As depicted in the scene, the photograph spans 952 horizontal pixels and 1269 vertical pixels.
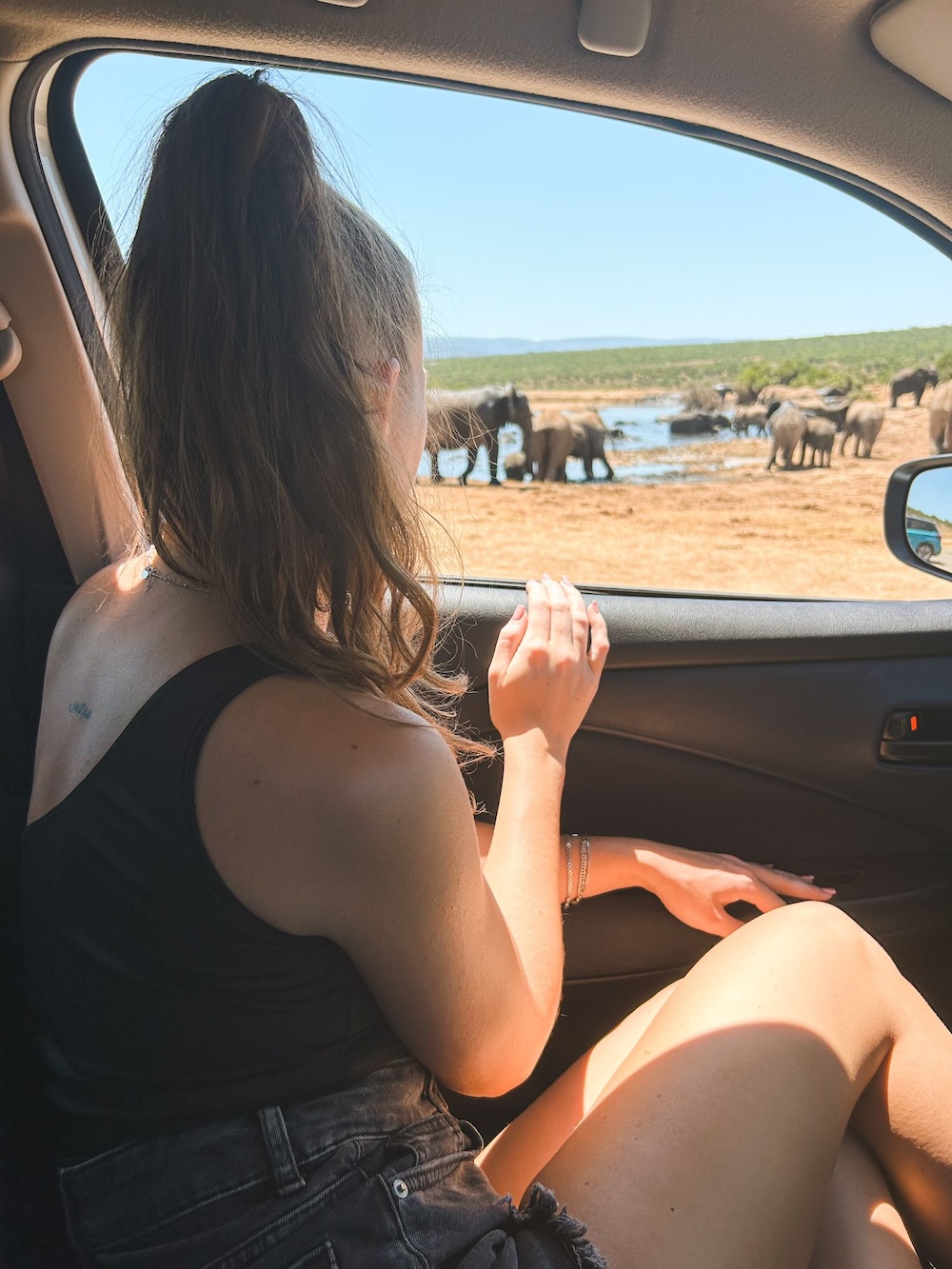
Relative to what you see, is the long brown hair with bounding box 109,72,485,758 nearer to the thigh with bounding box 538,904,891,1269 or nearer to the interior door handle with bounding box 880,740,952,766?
the thigh with bounding box 538,904,891,1269

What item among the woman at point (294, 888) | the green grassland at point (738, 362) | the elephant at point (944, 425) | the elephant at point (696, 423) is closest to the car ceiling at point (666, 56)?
the woman at point (294, 888)

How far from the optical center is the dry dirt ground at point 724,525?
1228 cm

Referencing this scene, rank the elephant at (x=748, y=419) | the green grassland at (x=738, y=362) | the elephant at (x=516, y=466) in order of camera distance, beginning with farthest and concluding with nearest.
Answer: the green grassland at (x=738, y=362) → the elephant at (x=748, y=419) → the elephant at (x=516, y=466)

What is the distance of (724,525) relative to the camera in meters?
16.0

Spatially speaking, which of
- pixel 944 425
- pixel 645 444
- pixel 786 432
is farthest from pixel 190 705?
pixel 645 444

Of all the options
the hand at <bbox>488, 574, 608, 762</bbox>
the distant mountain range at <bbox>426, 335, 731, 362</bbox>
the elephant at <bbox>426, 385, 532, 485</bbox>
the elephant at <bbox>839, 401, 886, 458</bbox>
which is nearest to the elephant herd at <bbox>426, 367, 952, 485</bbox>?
the elephant at <bbox>839, 401, 886, 458</bbox>

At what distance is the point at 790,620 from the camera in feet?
7.26

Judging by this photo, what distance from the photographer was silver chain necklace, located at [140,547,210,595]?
1.09m

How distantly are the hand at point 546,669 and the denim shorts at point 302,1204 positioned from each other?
66 centimetres

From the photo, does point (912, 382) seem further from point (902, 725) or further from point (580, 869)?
point (580, 869)

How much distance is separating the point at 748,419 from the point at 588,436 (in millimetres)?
5738

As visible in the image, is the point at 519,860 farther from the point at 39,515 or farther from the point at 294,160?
the point at 39,515

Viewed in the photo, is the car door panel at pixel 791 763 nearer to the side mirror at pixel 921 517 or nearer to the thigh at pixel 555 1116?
the side mirror at pixel 921 517

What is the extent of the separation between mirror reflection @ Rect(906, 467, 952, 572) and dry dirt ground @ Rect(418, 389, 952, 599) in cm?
754
